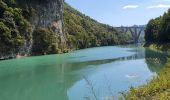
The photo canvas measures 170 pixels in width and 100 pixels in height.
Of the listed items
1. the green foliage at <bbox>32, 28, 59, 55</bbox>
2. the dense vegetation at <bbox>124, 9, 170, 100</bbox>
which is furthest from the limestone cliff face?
the dense vegetation at <bbox>124, 9, 170, 100</bbox>

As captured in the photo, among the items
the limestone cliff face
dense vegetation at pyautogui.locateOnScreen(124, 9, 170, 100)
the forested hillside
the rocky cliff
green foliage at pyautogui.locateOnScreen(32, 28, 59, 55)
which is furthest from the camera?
the limestone cliff face

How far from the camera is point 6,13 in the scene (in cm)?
9462

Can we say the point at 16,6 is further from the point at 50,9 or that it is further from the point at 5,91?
the point at 5,91

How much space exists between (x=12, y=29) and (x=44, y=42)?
15989 mm

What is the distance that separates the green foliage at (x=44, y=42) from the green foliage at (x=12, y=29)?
17.2 ft

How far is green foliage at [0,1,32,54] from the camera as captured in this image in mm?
91000

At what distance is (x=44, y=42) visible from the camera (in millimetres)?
108938

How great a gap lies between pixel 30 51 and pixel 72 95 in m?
74.0

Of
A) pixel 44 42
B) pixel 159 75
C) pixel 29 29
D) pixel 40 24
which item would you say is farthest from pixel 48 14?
pixel 159 75

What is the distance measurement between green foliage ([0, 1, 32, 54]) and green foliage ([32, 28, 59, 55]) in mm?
5254

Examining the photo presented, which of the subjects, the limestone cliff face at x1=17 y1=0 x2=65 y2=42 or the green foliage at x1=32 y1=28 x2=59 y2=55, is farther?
the limestone cliff face at x1=17 y1=0 x2=65 y2=42

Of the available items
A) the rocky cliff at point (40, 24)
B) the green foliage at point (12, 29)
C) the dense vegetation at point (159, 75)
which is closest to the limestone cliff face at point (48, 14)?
the rocky cliff at point (40, 24)

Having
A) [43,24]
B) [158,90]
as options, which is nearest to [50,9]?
[43,24]

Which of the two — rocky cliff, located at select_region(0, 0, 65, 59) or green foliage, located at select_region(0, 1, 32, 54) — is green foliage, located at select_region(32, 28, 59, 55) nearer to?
rocky cliff, located at select_region(0, 0, 65, 59)
